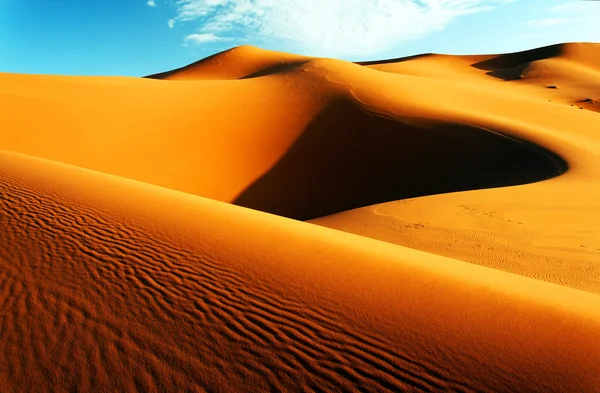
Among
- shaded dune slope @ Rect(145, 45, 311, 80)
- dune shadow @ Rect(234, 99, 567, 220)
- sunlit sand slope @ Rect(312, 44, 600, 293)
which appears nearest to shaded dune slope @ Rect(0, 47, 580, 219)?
dune shadow @ Rect(234, 99, 567, 220)

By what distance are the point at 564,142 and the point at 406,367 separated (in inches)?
493

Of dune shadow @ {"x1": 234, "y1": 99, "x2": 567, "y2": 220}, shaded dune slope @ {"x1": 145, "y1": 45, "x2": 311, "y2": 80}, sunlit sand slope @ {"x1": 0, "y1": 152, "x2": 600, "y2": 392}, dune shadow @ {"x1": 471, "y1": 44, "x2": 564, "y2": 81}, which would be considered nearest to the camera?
sunlit sand slope @ {"x1": 0, "y1": 152, "x2": 600, "y2": 392}

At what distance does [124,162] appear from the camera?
1227 centimetres

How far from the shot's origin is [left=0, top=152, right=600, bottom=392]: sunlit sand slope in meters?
2.17

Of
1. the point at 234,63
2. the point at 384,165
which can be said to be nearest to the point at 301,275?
the point at 384,165

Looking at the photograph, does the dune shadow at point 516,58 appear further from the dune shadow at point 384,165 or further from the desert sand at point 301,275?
the desert sand at point 301,275

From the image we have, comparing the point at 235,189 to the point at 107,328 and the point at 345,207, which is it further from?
the point at 107,328

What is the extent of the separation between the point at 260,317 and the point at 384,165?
1096cm

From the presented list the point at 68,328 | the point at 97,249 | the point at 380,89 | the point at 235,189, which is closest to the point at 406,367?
the point at 68,328

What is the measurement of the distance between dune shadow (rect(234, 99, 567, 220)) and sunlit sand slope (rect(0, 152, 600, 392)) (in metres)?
7.44

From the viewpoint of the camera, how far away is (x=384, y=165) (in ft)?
42.7

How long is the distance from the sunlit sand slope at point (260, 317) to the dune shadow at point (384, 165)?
7.44 meters

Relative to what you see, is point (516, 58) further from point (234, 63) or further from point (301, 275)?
point (301, 275)

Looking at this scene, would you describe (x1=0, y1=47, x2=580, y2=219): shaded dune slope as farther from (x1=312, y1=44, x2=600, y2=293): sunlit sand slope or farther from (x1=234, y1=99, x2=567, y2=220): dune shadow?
(x1=312, y1=44, x2=600, y2=293): sunlit sand slope
